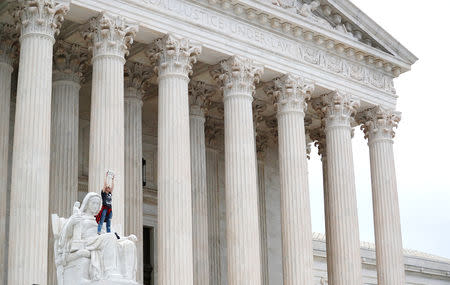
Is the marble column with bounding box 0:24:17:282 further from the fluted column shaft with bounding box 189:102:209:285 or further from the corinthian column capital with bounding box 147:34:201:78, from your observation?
the fluted column shaft with bounding box 189:102:209:285

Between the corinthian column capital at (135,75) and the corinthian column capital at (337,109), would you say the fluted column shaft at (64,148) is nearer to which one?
the corinthian column capital at (135,75)

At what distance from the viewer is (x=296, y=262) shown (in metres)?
38.1

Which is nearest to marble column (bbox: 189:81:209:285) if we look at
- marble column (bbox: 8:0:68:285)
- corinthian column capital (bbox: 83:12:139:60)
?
corinthian column capital (bbox: 83:12:139:60)

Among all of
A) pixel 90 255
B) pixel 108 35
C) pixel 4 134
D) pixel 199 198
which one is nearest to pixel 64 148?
pixel 4 134

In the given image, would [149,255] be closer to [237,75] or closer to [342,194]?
[342,194]

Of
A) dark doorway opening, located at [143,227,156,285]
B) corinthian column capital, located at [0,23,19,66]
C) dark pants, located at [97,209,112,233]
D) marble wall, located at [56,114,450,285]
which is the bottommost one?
dark pants, located at [97,209,112,233]

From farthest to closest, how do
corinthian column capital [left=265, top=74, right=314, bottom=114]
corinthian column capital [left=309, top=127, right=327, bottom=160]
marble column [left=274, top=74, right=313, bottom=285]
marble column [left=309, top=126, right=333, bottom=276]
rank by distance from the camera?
corinthian column capital [left=309, top=127, right=327, bottom=160]
marble column [left=309, top=126, right=333, bottom=276]
corinthian column capital [left=265, top=74, right=314, bottom=114]
marble column [left=274, top=74, right=313, bottom=285]

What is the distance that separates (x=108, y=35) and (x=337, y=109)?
1239 centimetres

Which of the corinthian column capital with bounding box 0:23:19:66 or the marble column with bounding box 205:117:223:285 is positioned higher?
the corinthian column capital with bounding box 0:23:19:66

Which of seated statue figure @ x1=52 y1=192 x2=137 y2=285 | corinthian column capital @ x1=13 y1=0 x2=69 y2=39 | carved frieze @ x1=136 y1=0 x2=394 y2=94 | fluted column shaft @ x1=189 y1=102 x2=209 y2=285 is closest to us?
seated statue figure @ x1=52 y1=192 x2=137 y2=285

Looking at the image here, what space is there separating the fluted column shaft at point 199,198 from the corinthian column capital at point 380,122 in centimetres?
810

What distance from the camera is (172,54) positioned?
3616 cm

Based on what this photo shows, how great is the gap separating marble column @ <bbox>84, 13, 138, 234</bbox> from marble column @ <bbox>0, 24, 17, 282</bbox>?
3.38m

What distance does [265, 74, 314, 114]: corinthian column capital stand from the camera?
40.1m
